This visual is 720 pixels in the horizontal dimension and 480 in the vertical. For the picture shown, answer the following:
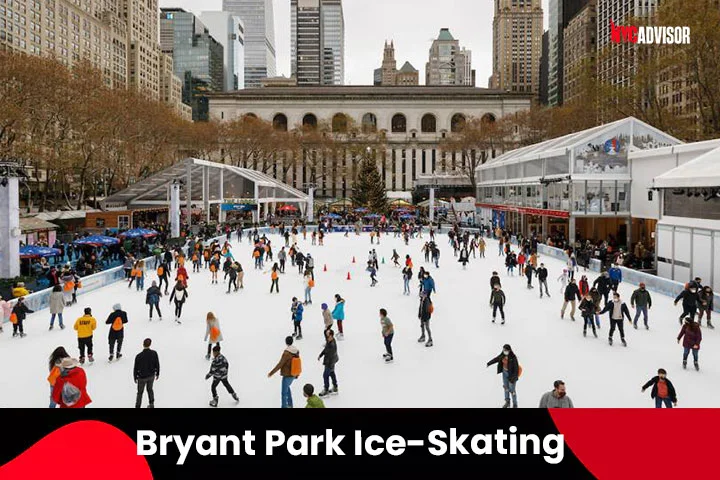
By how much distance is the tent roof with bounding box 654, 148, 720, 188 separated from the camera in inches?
741

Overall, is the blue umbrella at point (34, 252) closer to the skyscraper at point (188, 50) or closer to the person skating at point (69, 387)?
the person skating at point (69, 387)

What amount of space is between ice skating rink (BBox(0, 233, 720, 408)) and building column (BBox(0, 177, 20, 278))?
3010mm

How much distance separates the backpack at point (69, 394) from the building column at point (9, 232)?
46.5 feet

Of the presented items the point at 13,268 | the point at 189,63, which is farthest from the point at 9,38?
the point at 189,63

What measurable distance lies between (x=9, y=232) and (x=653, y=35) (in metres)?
37.1

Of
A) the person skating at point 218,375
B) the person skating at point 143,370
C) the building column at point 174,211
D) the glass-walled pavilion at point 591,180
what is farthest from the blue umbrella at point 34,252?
the glass-walled pavilion at point 591,180

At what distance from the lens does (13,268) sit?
62.1 ft

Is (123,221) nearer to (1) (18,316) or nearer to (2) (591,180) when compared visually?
(1) (18,316)

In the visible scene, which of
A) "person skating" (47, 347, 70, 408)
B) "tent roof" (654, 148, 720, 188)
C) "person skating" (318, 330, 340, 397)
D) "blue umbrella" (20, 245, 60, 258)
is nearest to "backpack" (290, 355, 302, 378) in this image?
"person skating" (318, 330, 340, 397)

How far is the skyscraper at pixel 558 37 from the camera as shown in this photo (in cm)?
15200

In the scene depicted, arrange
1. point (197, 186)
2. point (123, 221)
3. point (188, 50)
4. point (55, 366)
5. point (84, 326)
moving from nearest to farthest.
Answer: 1. point (55, 366)
2. point (84, 326)
3. point (123, 221)
4. point (197, 186)
5. point (188, 50)

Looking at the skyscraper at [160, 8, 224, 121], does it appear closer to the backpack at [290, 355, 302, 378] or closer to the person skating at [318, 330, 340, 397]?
the person skating at [318, 330, 340, 397]

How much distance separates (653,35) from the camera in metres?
35.7

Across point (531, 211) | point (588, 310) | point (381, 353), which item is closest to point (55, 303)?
point (381, 353)
